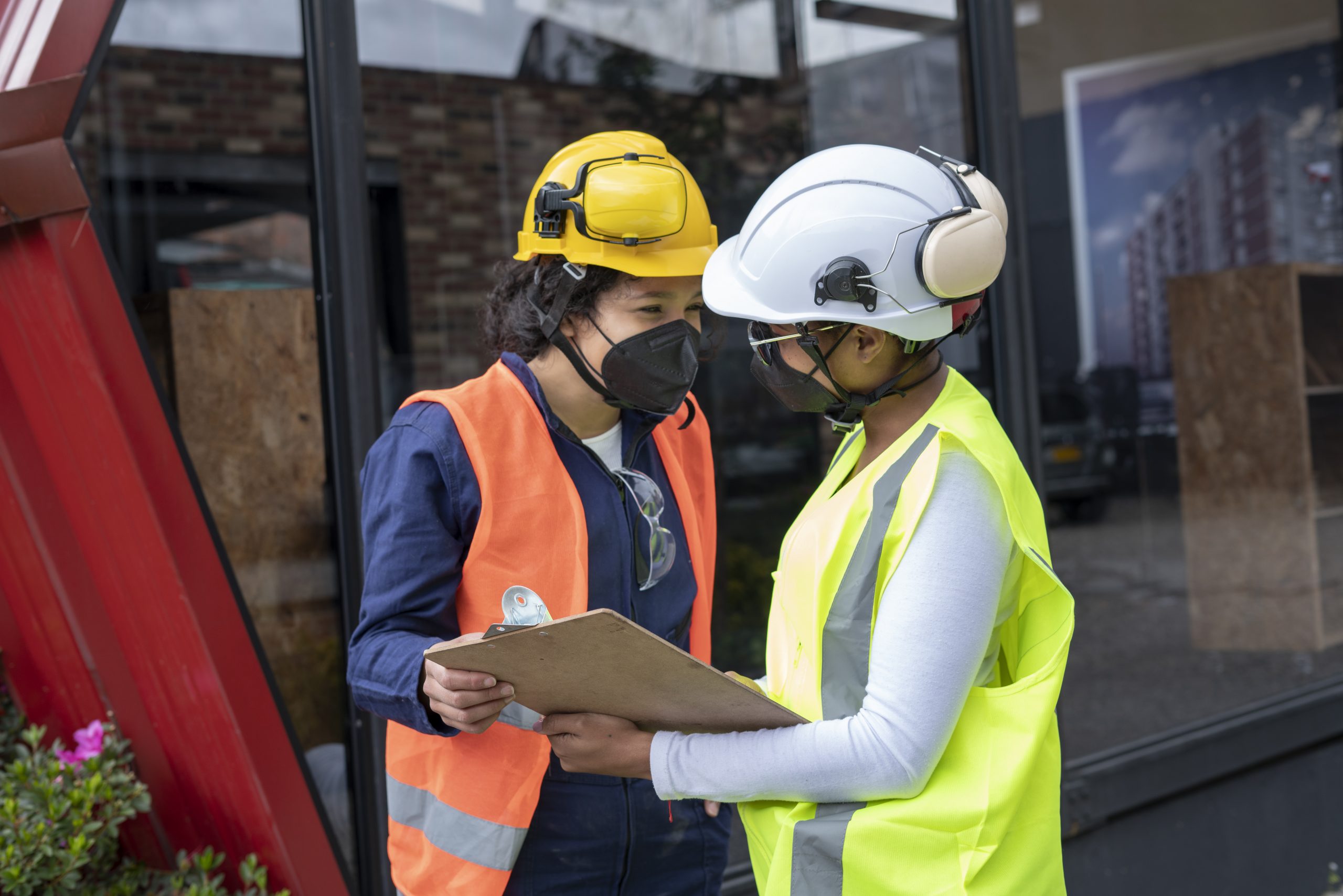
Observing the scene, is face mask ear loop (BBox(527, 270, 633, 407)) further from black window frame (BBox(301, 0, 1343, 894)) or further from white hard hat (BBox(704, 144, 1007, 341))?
black window frame (BBox(301, 0, 1343, 894))

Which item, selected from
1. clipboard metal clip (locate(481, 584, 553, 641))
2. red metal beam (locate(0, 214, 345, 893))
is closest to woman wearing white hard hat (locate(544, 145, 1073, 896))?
clipboard metal clip (locate(481, 584, 553, 641))

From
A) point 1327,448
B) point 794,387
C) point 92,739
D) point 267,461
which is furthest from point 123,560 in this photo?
point 1327,448

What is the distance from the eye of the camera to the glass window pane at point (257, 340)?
2883mm

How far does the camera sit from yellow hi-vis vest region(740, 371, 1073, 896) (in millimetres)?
1187

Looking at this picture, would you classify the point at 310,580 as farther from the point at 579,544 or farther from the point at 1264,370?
the point at 1264,370

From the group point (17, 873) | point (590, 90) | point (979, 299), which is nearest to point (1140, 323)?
point (590, 90)

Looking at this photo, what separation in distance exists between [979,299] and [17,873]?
1.97 metres

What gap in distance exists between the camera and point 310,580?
3000 millimetres

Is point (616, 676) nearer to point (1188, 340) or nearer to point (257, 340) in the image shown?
point (257, 340)

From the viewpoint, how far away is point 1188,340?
17.8 ft

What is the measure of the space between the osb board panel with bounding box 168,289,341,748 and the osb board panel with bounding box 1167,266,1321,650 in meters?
3.96

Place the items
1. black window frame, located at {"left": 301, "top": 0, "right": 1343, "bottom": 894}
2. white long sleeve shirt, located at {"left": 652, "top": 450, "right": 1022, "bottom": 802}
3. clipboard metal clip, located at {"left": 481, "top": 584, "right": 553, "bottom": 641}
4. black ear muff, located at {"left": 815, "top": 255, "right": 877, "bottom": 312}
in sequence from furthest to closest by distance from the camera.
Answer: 1. black window frame, located at {"left": 301, "top": 0, "right": 1343, "bottom": 894}
2. clipboard metal clip, located at {"left": 481, "top": 584, "right": 553, "bottom": 641}
3. black ear muff, located at {"left": 815, "top": 255, "right": 877, "bottom": 312}
4. white long sleeve shirt, located at {"left": 652, "top": 450, "right": 1022, "bottom": 802}

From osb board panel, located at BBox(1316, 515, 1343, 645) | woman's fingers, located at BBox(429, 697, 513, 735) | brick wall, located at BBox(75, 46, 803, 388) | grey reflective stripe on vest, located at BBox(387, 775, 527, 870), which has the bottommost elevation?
osb board panel, located at BBox(1316, 515, 1343, 645)

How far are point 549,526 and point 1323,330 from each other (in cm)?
483
